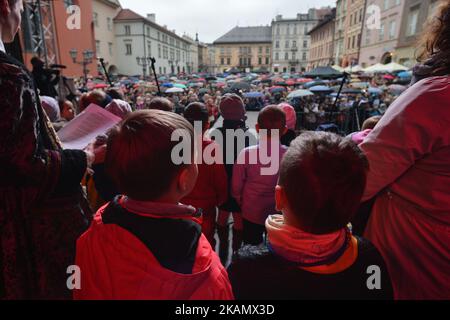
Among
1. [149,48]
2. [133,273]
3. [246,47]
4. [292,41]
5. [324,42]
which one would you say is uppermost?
[292,41]

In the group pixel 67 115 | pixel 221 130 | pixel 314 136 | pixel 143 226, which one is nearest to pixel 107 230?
pixel 143 226

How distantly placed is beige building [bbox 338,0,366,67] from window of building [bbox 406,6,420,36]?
7.30 metres

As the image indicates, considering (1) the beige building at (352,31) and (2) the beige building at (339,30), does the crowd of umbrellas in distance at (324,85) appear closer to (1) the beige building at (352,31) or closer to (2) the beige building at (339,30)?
(1) the beige building at (352,31)

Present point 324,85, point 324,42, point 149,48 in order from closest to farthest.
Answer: point 324,85 → point 149,48 → point 324,42

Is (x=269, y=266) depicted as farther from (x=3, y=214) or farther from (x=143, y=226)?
(x=3, y=214)

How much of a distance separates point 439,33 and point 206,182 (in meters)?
1.85

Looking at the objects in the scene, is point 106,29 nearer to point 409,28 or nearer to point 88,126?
point 409,28

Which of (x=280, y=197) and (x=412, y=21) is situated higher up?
(x=412, y=21)

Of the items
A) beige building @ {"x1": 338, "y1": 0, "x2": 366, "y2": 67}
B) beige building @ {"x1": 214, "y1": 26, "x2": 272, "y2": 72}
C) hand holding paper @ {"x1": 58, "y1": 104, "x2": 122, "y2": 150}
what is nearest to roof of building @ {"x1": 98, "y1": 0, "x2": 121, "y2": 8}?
beige building @ {"x1": 338, "y1": 0, "x2": 366, "y2": 67}

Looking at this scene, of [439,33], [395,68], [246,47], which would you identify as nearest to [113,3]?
[395,68]

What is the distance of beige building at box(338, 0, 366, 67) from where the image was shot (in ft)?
105

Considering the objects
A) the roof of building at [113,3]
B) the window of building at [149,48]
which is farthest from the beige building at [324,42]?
the roof of building at [113,3]

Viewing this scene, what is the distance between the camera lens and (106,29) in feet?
131

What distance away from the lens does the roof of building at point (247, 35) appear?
260ft
